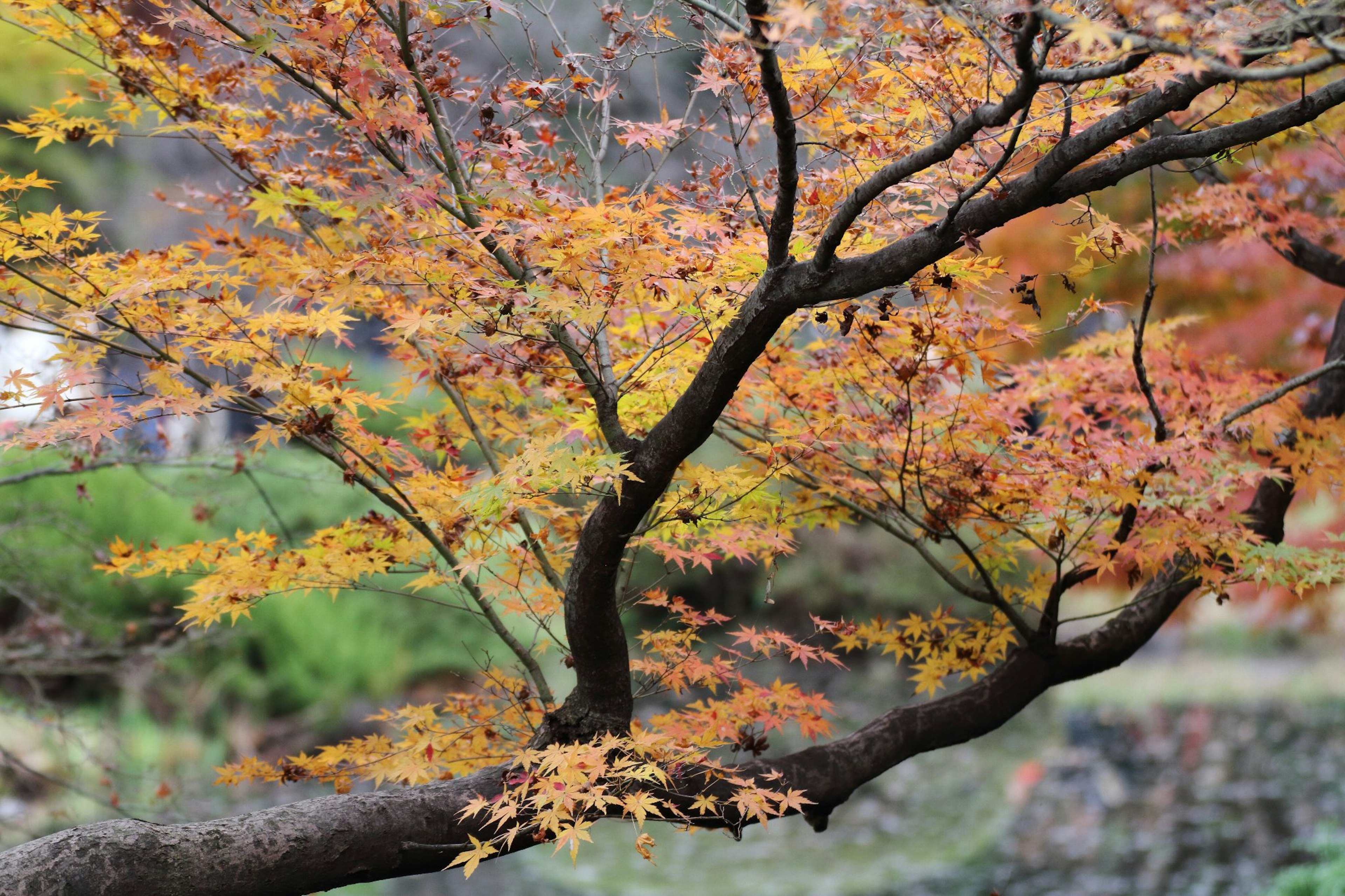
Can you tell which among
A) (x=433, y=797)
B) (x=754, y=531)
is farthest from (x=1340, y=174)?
(x=433, y=797)

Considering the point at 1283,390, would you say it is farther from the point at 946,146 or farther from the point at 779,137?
the point at 779,137

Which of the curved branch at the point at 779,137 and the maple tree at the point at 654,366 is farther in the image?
the maple tree at the point at 654,366

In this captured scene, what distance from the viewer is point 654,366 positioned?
258 cm

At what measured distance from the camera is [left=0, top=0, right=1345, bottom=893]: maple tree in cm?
211

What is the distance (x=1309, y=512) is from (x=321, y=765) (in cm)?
1607

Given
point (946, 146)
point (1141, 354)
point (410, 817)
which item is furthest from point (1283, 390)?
point (410, 817)

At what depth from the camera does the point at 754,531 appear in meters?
2.74

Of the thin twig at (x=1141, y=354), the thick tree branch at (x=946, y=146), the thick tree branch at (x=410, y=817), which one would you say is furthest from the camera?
the thin twig at (x=1141, y=354)

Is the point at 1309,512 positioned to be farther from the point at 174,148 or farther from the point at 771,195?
the point at 174,148

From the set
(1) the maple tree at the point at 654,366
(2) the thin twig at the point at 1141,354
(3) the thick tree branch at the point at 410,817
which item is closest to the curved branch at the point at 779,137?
(1) the maple tree at the point at 654,366

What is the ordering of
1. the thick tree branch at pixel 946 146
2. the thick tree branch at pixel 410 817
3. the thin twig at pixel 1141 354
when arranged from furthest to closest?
the thin twig at pixel 1141 354 < the thick tree branch at pixel 410 817 < the thick tree branch at pixel 946 146

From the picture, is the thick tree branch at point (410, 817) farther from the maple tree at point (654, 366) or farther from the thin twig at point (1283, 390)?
the thin twig at point (1283, 390)

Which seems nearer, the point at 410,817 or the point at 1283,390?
the point at 410,817

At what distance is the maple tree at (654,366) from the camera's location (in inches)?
82.9
